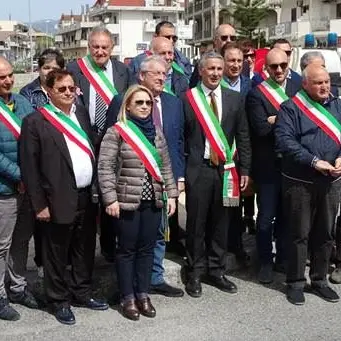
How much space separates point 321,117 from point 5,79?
7.41ft

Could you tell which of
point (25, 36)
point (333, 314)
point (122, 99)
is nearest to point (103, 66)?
point (122, 99)

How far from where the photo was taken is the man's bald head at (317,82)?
433cm

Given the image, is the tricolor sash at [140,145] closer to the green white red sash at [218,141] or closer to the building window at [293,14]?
the green white red sash at [218,141]

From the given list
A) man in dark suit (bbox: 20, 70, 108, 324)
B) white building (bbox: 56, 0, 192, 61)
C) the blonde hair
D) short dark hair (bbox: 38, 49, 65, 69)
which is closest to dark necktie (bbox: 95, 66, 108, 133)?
short dark hair (bbox: 38, 49, 65, 69)

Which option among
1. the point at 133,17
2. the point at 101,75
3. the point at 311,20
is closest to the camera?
the point at 101,75

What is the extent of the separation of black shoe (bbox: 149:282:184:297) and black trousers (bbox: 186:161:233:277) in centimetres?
20

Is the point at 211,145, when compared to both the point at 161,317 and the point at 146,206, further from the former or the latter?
the point at 161,317

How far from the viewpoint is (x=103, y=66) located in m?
4.86

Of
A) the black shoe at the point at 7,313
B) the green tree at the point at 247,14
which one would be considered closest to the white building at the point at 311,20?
the green tree at the point at 247,14

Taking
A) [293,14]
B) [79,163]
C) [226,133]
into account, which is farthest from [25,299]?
[293,14]

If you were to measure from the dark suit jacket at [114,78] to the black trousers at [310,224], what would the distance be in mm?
1528

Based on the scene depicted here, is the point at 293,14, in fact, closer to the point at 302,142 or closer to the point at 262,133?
the point at 262,133

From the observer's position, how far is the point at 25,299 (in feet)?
14.4

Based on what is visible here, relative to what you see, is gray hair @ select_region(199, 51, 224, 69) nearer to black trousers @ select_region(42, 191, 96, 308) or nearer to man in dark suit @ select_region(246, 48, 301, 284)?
man in dark suit @ select_region(246, 48, 301, 284)
